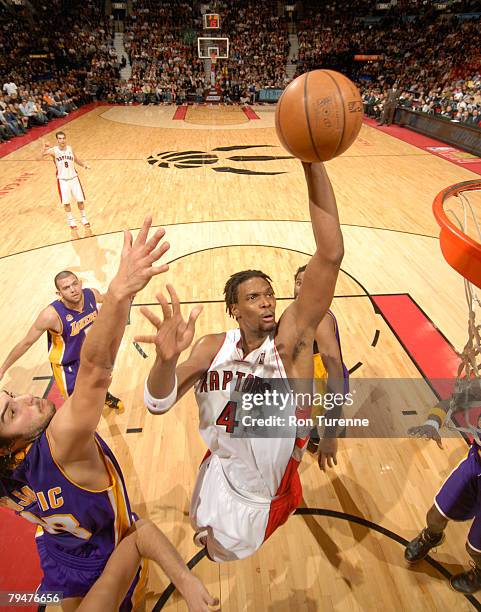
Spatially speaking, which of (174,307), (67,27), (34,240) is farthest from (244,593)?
(67,27)

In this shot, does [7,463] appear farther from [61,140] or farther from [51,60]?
[51,60]

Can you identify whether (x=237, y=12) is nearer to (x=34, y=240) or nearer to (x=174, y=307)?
(x=34, y=240)

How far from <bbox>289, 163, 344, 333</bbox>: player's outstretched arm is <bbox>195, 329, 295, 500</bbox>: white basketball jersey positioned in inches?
14.9

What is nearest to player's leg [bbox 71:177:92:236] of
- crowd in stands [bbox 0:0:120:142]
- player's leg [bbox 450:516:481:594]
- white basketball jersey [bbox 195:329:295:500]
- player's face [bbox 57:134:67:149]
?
player's face [bbox 57:134:67:149]

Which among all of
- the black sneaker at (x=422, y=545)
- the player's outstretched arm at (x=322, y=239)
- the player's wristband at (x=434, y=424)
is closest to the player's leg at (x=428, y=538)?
the black sneaker at (x=422, y=545)

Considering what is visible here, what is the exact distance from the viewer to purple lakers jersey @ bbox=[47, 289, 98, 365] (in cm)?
346

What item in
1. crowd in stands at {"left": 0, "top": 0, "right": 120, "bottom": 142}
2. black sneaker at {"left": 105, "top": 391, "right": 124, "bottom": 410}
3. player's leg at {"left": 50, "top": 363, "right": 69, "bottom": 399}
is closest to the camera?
player's leg at {"left": 50, "top": 363, "right": 69, "bottom": 399}

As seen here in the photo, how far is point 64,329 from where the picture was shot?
3459mm

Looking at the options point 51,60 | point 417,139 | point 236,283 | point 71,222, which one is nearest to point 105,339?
point 236,283

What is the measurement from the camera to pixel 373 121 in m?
18.2

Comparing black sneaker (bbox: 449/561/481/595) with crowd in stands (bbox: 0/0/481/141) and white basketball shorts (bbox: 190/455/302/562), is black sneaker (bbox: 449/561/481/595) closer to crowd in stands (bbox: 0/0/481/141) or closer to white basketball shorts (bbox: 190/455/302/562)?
white basketball shorts (bbox: 190/455/302/562)

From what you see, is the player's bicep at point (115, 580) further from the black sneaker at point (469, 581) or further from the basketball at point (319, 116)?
the black sneaker at point (469, 581)

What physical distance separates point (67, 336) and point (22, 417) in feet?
6.22

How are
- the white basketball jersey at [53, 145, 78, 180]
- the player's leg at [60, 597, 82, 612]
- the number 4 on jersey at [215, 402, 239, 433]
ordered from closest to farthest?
the player's leg at [60, 597, 82, 612]
the number 4 on jersey at [215, 402, 239, 433]
the white basketball jersey at [53, 145, 78, 180]
